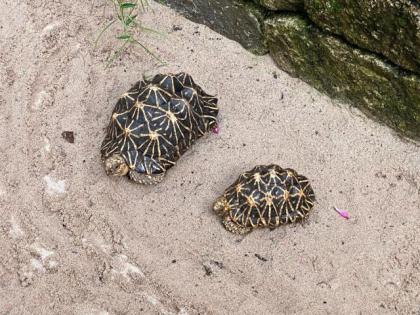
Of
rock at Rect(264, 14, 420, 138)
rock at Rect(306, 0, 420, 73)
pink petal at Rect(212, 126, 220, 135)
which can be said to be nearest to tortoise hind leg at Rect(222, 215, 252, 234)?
pink petal at Rect(212, 126, 220, 135)

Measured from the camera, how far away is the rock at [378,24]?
11.8 feet

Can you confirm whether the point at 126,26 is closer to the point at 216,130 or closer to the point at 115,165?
the point at 216,130

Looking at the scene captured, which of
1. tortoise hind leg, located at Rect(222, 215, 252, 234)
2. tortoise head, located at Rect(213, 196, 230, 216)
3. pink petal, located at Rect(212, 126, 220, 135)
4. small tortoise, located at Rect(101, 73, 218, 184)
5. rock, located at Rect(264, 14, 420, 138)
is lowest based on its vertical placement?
tortoise hind leg, located at Rect(222, 215, 252, 234)

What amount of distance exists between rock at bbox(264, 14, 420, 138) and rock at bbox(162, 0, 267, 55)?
118 millimetres

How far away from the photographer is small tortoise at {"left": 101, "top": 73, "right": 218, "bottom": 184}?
162 inches

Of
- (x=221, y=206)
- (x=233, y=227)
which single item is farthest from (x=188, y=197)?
(x=233, y=227)

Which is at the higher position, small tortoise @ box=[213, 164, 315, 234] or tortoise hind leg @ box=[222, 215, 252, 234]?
small tortoise @ box=[213, 164, 315, 234]

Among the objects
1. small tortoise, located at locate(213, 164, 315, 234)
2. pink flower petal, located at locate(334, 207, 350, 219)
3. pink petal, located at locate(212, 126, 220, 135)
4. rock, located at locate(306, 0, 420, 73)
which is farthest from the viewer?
pink petal, located at locate(212, 126, 220, 135)

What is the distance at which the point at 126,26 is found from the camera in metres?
4.92

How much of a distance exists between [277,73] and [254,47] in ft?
0.93

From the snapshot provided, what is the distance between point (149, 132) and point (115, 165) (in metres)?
0.33

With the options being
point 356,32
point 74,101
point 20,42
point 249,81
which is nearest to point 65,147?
point 74,101

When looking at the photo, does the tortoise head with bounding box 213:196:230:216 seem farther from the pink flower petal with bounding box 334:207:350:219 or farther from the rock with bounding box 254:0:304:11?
the rock with bounding box 254:0:304:11

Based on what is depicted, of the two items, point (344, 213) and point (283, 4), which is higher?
point (283, 4)
